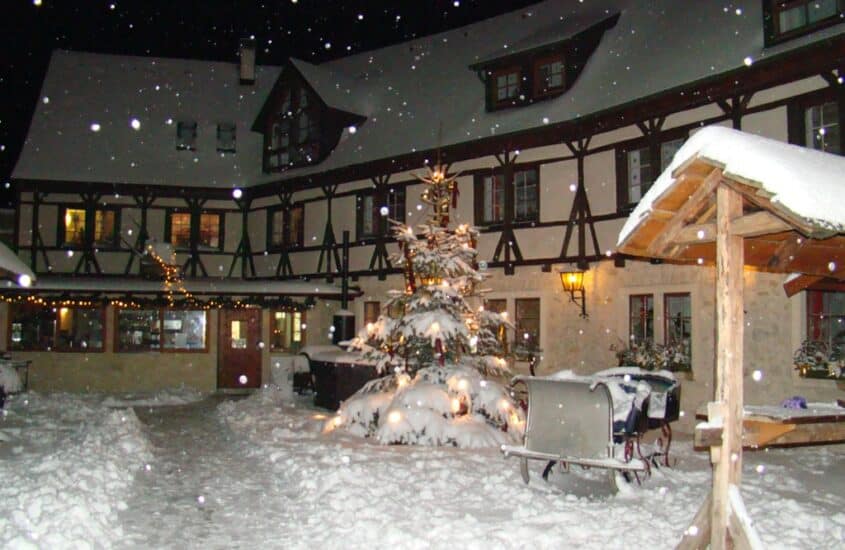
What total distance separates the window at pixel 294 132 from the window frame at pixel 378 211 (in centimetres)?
262

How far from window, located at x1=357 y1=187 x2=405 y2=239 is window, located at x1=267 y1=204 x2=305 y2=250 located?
2290 millimetres

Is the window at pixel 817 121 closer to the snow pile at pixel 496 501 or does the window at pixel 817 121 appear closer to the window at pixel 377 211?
the snow pile at pixel 496 501

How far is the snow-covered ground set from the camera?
633 cm

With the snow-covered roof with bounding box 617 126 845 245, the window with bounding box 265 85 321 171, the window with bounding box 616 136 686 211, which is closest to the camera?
the snow-covered roof with bounding box 617 126 845 245

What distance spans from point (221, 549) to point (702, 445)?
151 inches

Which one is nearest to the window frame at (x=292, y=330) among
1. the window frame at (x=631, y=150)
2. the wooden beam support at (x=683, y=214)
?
the window frame at (x=631, y=150)

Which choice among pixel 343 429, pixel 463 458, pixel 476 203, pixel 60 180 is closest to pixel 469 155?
pixel 476 203

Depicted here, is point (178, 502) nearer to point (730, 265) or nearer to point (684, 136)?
point (730, 265)

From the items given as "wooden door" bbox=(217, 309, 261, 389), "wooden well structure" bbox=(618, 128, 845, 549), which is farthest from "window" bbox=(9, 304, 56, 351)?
"wooden well structure" bbox=(618, 128, 845, 549)

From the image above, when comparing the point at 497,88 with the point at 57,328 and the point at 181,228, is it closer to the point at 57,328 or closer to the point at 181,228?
the point at 181,228

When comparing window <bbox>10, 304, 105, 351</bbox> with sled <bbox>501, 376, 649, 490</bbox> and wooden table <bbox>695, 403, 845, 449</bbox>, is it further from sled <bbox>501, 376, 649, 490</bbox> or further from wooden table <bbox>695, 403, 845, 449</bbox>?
wooden table <bbox>695, 403, 845, 449</bbox>

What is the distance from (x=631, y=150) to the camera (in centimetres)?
1434

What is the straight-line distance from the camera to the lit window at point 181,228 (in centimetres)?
2259

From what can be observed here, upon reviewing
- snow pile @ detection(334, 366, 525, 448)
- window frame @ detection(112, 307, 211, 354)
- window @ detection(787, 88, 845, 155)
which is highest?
window @ detection(787, 88, 845, 155)
